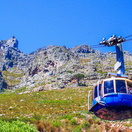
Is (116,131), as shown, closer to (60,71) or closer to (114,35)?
(114,35)

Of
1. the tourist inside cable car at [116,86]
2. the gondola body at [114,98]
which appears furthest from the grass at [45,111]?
the tourist inside cable car at [116,86]

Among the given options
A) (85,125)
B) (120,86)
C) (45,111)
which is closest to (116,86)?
(120,86)

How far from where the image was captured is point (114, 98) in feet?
34.8

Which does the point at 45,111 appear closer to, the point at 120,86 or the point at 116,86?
the point at 116,86

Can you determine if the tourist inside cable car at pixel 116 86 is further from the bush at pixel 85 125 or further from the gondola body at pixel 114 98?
the bush at pixel 85 125

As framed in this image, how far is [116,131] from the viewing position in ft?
55.6

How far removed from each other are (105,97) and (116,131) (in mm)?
8208

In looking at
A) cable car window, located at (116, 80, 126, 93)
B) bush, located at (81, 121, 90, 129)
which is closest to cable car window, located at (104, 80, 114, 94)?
cable car window, located at (116, 80, 126, 93)

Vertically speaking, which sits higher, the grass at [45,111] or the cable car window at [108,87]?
the cable car window at [108,87]

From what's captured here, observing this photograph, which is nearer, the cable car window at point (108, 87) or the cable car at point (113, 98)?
the cable car at point (113, 98)

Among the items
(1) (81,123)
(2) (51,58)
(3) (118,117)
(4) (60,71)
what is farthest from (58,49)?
(3) (118,117)

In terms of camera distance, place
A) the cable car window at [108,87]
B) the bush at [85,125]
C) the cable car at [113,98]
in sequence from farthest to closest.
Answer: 1. the bush at [85,125]
2. the cable car window at [108,87]
3. the cable car at [113,98]

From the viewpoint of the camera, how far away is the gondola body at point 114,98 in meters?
10.6

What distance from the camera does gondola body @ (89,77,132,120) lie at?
10.6 metres
